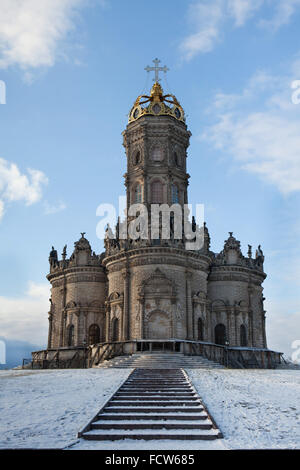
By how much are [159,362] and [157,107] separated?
2721 cm

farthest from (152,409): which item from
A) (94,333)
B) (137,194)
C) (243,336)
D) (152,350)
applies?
(137,194)

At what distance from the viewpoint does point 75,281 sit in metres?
47.7

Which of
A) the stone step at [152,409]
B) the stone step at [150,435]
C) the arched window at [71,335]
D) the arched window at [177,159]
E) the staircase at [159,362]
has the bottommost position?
the stone step at [150,435]

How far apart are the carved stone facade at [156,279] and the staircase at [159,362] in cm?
348

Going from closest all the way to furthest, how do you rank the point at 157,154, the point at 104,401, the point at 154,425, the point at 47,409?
1. the point at 154,425
2. the point at 47,409
3. the point at 104,401
4. the point at 157,154

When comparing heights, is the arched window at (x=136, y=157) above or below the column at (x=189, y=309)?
above

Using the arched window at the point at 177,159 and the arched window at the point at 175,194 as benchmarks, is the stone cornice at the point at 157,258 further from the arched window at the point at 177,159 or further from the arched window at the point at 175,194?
the arched window at the point at 177,159

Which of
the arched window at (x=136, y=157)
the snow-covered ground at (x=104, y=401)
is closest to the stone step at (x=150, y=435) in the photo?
the snow-covered ground at (x=104, y=401)

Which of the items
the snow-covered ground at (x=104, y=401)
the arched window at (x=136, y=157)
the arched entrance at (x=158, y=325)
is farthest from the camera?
the arched window at (x=136, y=157)

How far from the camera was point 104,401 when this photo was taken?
46.9 ft

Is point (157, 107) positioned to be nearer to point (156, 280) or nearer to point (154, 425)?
point (156, 280)

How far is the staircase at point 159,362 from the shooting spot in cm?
3322

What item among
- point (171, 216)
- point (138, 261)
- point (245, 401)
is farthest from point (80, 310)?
point (245, 401)
